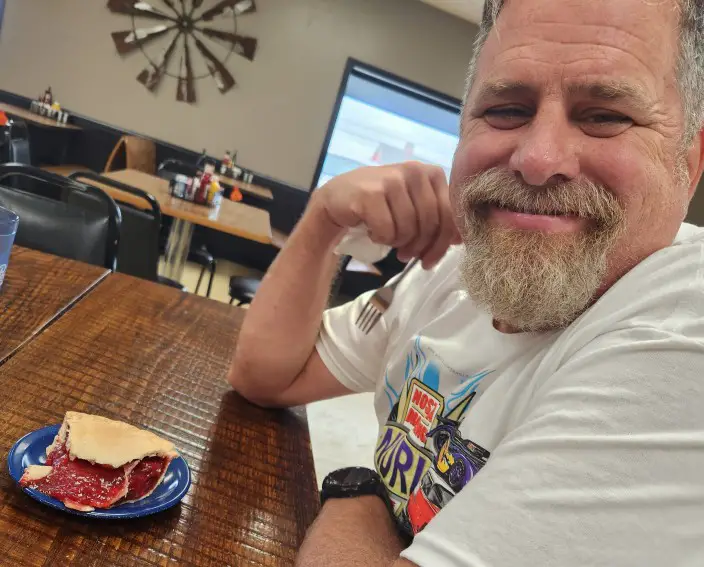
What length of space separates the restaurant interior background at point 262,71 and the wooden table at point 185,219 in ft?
7.23

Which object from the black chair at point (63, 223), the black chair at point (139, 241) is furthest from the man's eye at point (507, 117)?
the black chair at point (139, 241)

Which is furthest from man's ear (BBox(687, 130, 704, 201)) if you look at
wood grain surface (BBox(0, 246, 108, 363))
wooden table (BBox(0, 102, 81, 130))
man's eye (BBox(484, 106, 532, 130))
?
wooden table (BBox(0, 102, 81, 130))

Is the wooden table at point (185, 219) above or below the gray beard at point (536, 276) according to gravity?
below

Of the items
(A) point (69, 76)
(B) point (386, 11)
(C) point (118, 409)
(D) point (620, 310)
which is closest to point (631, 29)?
(D) point (620, 310)

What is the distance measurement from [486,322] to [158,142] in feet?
19.3

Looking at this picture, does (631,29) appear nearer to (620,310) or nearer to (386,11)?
(620,310)

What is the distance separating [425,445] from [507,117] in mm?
490

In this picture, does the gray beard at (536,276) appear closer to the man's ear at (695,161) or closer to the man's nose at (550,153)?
the man's nose at (550,153)

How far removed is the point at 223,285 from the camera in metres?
5.39

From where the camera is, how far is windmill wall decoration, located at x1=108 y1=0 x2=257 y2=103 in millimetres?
5961

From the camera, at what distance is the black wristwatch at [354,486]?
0.94 m

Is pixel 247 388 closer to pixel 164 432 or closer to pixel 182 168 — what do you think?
pixel 164 432

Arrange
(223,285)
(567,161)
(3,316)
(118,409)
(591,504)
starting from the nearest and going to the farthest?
(591,504) < (567,161) < (118,409) < (3,316) < (223,285)

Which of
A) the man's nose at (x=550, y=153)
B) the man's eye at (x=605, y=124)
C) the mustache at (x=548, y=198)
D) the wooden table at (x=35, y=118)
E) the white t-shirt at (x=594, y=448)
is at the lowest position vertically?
the wooden table at (x=35, y=118)
